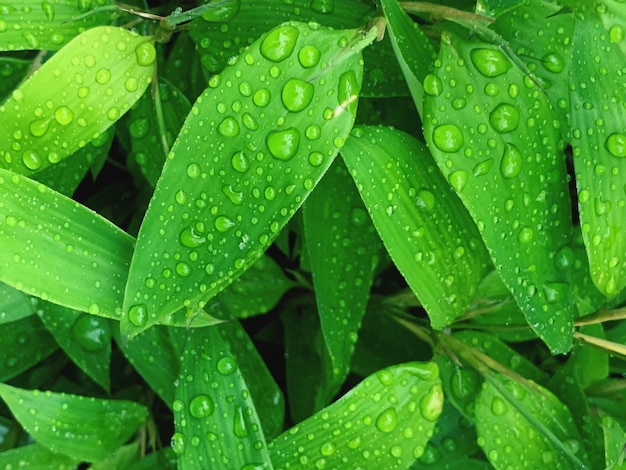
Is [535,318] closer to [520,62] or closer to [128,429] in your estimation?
[520,62]

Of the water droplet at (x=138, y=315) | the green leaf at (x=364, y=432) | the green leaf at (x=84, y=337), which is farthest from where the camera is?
the green leaf at (x=84, y=337)

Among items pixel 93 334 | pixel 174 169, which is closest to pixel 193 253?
pixel 174 169

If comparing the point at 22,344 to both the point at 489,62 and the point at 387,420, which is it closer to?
the point at 387,420

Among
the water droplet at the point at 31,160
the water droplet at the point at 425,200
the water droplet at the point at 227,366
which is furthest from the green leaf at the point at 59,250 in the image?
the water droplet at the point at 425,200

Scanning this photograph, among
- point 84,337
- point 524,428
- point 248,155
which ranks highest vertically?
point 248,155

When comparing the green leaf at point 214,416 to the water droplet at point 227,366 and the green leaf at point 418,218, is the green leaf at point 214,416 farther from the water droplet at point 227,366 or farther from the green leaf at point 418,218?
the green leaf at point 418,218

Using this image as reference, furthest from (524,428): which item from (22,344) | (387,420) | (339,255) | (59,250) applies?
(22,344)
